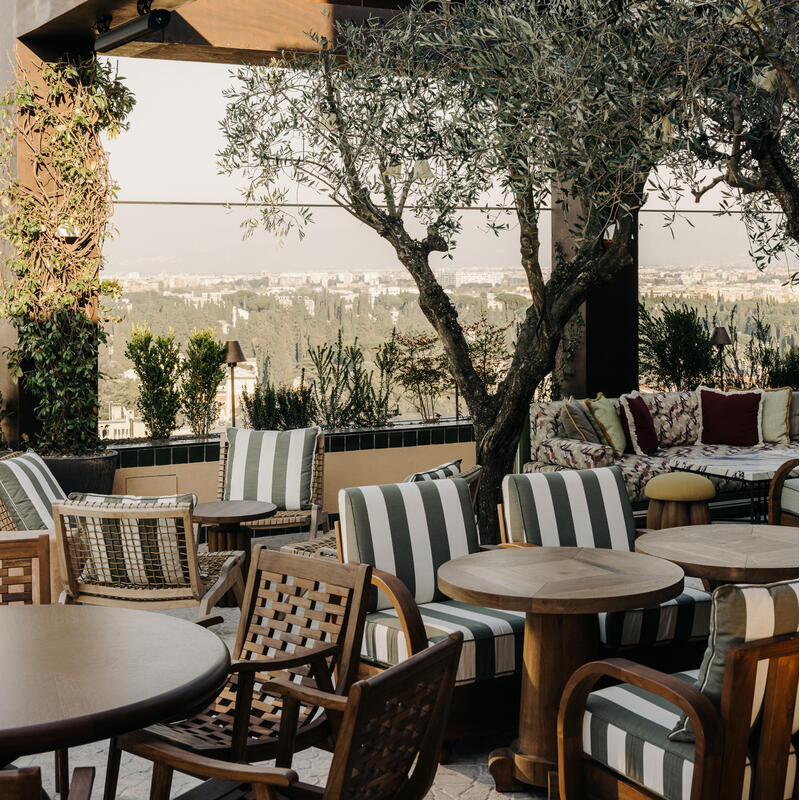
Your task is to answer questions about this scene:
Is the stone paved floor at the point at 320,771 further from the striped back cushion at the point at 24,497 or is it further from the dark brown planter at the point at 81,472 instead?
the dark brown planter at the point at 81,472

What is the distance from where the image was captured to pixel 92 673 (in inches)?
97.2

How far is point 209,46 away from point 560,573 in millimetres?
6175

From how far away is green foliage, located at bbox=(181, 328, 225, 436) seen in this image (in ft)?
28.5

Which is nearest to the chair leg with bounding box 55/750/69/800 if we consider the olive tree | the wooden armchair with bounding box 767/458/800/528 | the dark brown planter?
the olive tree

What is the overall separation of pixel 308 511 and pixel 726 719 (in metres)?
4.91

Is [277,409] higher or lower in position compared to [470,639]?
higher

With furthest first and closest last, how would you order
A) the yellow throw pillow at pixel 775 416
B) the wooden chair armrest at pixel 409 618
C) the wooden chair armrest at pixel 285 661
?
the yellow throw pillow at pixel 775 416 → the wooden chair armrest at pixel 409 618 → the wooden chair armrest at pixel 285 661

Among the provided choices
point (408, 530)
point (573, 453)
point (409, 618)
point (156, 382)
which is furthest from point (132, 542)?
point (573, 453)

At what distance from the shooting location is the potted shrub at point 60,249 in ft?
24.8

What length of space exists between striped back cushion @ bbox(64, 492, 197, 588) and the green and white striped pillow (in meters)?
2.48

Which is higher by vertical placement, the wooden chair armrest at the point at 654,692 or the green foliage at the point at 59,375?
the green foliage at the point at 59,375

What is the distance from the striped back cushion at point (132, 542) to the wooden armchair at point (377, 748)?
6.92 feet

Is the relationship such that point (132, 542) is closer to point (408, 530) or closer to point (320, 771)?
point (408, 530)

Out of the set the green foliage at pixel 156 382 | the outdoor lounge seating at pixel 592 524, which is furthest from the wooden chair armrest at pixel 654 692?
the green foliage at pixel 156 382
